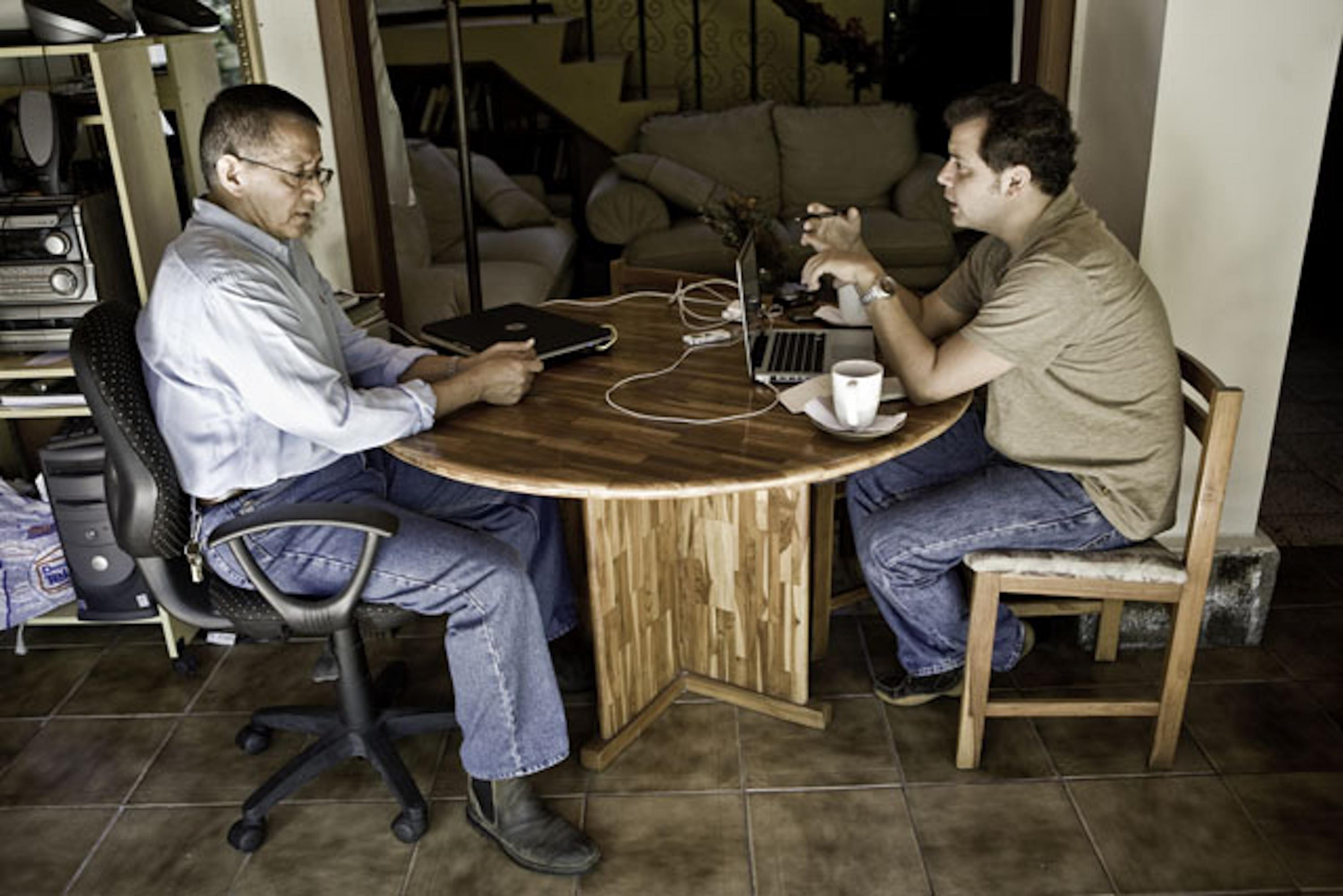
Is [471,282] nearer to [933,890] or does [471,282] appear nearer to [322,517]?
[322,517]

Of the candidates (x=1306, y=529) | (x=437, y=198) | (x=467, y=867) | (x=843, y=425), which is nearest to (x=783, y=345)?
(x=843, y=425)

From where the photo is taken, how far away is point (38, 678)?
8.78 ft

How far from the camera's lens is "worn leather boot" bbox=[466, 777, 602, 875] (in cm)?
198

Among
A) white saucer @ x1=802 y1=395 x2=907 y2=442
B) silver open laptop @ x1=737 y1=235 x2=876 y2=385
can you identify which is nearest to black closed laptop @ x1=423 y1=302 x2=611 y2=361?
silver open laptop @ x1=737 y1=235 x2=876 y2=385

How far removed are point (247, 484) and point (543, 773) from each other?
2.66 ft

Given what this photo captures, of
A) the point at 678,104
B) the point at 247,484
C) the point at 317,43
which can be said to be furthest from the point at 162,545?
the point at 678,104

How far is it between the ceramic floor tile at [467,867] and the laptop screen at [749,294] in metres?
0.93

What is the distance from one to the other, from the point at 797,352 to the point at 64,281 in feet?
5.23

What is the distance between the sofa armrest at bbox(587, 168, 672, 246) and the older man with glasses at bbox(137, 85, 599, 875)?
2872 mm

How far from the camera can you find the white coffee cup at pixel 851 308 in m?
2.41

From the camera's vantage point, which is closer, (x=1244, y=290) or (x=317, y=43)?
(x=1244, y=290)

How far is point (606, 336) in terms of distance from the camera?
231cm

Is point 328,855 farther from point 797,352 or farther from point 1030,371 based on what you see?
point 1030,371

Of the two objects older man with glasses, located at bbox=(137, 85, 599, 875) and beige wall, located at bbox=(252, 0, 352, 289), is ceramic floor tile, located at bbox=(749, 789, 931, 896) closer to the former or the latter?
older man with glasses, located at bbox=(137, 85, 599, 875)
